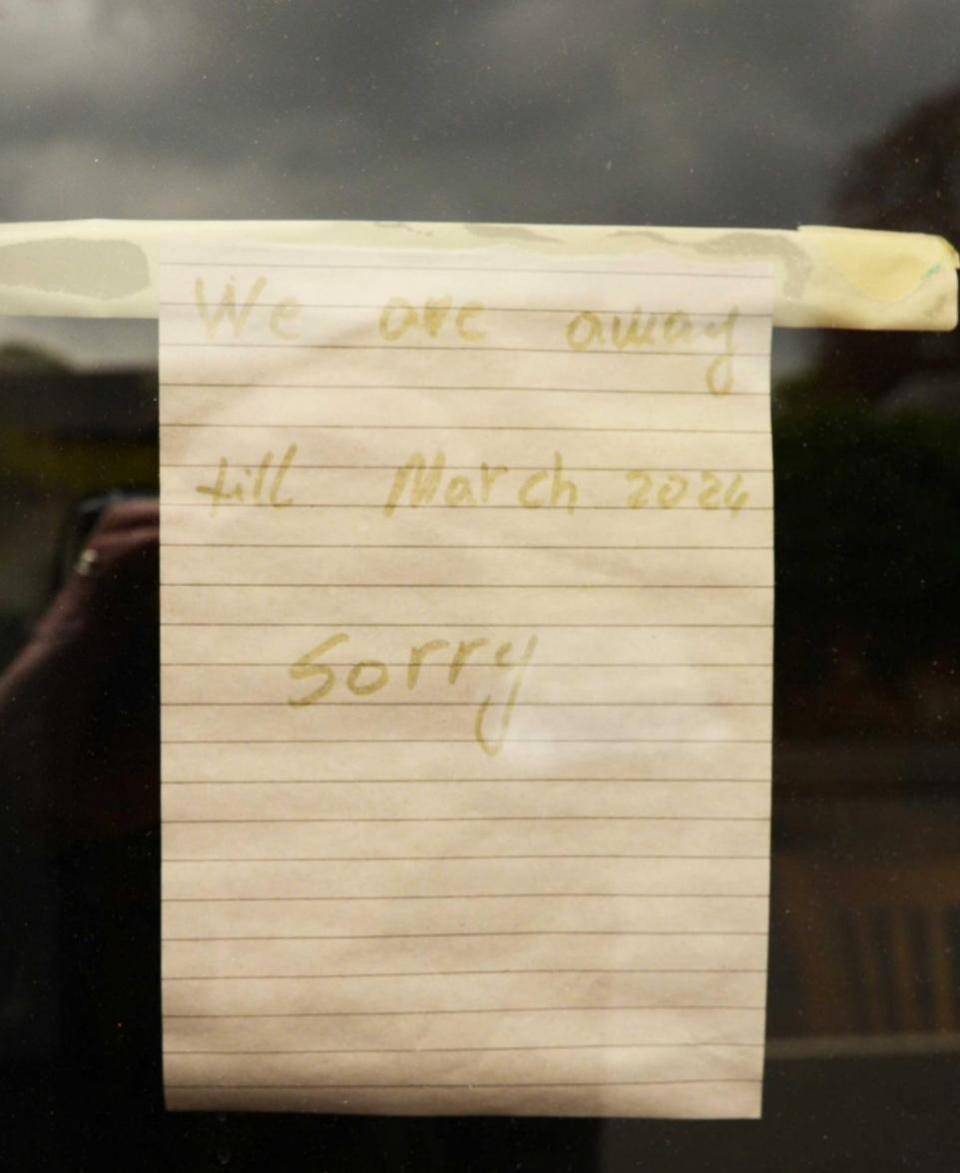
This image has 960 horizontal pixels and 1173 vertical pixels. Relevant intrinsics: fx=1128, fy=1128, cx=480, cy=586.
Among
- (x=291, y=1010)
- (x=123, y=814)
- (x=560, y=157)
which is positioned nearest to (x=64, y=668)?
(x=123, y=814)

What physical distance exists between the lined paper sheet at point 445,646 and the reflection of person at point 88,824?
13 millimetres

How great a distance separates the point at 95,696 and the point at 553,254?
0.26 metres

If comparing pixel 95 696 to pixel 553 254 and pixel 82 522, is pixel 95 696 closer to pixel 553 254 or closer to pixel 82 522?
pixel 82 522

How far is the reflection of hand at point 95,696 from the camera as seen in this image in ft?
1.50

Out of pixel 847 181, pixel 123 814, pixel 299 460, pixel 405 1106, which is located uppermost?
pixel 847 181

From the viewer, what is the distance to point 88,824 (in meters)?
0.47

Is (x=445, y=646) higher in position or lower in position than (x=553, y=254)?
lower

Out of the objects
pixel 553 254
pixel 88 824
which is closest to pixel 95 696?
pixel 88 824

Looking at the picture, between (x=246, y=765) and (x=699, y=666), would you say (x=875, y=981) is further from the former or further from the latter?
(x=246, y=765)

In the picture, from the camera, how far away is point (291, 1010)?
47 centimetres

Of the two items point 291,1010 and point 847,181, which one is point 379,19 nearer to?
point 847,181

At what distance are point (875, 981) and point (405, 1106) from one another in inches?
8.1

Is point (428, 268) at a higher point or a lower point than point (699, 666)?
higher

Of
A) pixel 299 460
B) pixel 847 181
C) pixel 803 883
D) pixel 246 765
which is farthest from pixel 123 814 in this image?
pixel 847 181
